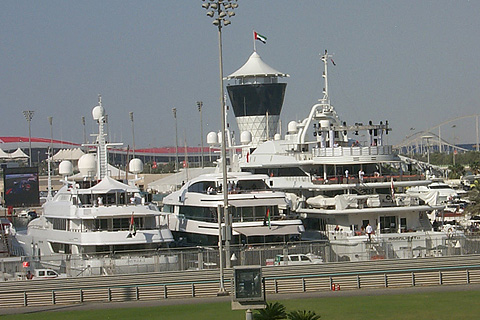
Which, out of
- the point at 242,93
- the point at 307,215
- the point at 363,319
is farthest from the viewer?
the point at 242,93

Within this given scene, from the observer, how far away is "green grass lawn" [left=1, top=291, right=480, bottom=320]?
1206 inches

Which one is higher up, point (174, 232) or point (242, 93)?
point (242, 93)

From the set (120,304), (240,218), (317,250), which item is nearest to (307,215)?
(240,218)

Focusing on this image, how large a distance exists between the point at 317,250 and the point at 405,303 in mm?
10352

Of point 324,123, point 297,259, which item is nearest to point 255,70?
point 324,123

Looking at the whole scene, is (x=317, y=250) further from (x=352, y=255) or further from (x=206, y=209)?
(x=206, y=209)

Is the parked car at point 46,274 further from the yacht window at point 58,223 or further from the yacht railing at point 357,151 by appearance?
the yacht railing at point 357,151

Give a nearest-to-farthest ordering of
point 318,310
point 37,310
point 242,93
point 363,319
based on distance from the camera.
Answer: point 363,319 < point 318,310 < point 37,310 < point 242,93

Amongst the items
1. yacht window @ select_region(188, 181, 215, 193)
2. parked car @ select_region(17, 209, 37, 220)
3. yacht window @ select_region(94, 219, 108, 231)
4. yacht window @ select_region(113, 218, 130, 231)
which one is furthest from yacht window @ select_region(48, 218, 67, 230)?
parked car @ select_region(17, 209, 37, 220)

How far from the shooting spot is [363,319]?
29938mm

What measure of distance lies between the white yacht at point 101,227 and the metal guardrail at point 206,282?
2245 mm

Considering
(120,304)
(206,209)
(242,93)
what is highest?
(242,93)

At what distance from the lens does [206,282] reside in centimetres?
3828

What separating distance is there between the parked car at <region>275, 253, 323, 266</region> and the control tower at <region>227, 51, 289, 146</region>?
34.4 m
